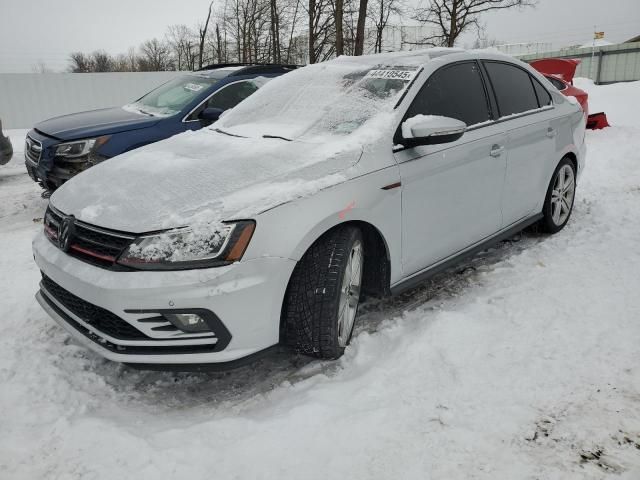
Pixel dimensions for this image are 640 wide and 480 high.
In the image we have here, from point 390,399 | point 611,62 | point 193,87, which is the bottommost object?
point 390,399

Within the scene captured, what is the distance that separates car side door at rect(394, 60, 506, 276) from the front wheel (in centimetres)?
92

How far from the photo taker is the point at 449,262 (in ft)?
11.1

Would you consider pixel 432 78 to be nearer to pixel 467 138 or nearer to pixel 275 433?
pixel 467 138

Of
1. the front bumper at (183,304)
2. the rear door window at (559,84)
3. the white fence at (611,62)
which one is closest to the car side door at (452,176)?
the front bumper at (183,304)

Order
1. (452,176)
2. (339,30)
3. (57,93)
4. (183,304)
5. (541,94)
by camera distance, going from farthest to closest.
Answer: (57,93), (339,30), (541,94), (452,176), (183,304)

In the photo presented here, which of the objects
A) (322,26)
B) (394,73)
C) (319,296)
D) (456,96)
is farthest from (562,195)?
(322,26)

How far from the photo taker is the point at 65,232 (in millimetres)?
2566

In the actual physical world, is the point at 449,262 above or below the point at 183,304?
below

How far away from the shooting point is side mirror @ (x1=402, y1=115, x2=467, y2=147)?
286 cm

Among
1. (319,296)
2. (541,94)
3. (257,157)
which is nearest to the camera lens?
(319,296)

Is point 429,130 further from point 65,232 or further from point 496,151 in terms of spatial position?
point 65,232

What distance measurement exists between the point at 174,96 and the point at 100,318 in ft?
16.2

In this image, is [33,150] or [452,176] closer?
[452,176]

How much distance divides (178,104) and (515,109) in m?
4.21
